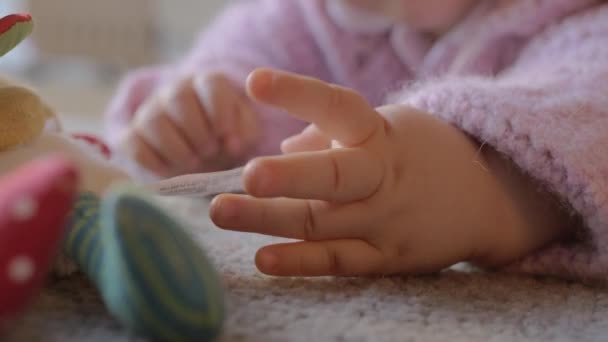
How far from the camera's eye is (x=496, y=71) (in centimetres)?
65

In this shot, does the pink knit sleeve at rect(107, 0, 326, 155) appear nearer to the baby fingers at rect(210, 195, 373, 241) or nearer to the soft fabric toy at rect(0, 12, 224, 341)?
the baby fingers at rect(210, 195, 373, 241)

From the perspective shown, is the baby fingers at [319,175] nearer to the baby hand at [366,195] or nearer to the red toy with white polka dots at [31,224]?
the baby hand at [366,195]

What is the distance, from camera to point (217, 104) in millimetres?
653

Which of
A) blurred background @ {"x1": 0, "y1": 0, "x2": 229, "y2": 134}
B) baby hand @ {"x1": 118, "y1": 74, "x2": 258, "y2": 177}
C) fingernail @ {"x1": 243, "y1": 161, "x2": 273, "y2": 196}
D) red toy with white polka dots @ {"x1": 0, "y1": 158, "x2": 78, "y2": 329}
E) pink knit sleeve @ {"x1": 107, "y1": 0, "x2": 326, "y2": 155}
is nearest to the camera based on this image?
red toy with white polka dots @ {"x1": 0, "y1": 158, "x2": 78, "y2": 329}

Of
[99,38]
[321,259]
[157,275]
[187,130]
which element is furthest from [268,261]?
[99,38]

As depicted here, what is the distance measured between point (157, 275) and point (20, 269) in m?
0.04

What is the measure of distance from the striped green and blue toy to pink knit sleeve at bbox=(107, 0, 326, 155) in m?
0.52

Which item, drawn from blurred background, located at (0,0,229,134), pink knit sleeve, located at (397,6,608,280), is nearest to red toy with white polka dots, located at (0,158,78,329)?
pink knit sleeve, located at (397,6,608,280)

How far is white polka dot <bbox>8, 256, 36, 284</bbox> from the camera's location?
0.20 m

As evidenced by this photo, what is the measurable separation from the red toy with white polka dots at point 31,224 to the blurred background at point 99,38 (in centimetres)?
186

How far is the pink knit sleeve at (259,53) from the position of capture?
0.77 m

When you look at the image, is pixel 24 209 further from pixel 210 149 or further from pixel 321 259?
pixel 210 149

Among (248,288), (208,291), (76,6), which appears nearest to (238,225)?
(248,288)

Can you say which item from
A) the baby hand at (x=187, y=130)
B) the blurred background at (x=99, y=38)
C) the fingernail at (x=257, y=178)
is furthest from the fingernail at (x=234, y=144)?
the blurred background at (x=99, y=38)
